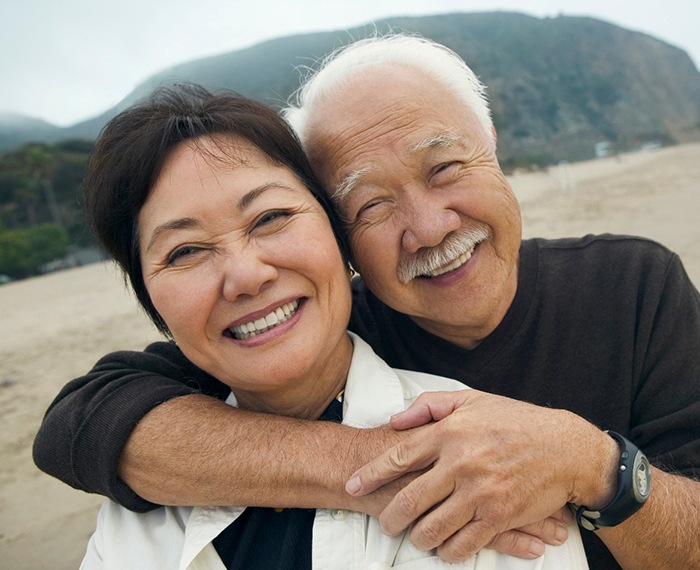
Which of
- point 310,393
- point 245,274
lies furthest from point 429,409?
point 245,274

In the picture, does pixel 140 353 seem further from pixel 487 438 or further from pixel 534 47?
pixel 534 47

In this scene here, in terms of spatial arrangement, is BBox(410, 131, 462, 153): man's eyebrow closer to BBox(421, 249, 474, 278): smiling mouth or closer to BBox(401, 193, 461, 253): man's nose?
BBox(401, 193, 461, 253): man's nose

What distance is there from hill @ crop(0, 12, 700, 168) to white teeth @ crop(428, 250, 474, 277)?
2602 inches

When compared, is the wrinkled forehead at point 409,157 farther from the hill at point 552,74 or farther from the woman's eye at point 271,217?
the hill at point 552,74

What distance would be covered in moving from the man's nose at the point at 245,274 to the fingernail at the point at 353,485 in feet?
2.09

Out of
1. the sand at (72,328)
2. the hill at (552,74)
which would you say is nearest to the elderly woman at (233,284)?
the sand at (72,328)

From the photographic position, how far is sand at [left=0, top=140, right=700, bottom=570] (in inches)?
159

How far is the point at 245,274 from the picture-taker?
5.71 feet

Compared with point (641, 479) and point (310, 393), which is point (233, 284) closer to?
point (310, 393)

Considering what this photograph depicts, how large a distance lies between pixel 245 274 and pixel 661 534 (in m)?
1.50

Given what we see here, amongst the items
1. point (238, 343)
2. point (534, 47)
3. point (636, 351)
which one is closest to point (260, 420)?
point (238, 343)

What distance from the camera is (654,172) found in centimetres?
2272

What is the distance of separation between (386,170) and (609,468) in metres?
1.28

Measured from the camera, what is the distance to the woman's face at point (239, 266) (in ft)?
5.86
